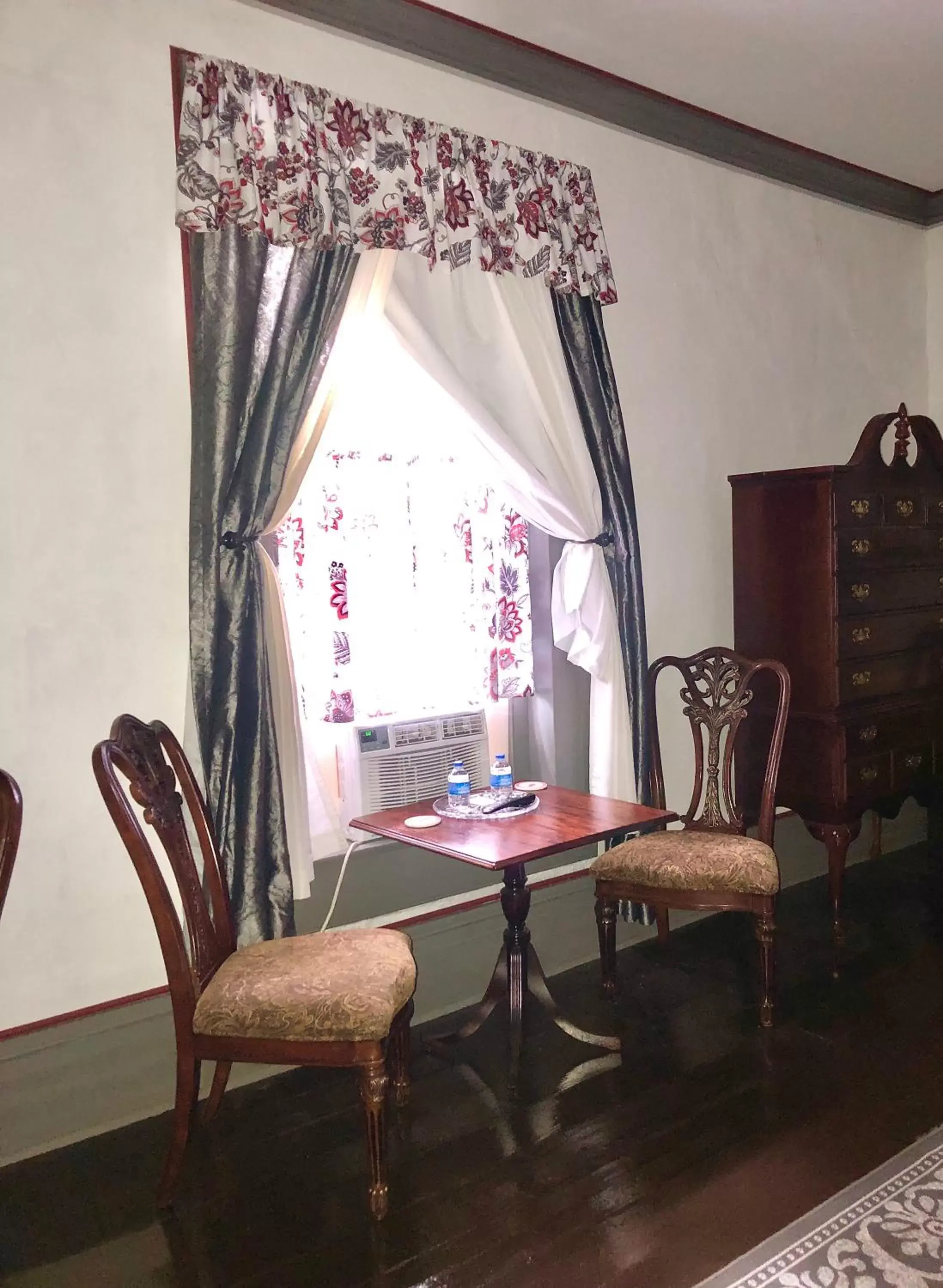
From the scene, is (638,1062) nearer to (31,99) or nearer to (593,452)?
(593,452)

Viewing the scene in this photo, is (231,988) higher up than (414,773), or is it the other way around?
(414,773)

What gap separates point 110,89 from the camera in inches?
96.7

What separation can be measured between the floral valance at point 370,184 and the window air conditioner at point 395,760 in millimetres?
1414

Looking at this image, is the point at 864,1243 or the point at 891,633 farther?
the point at 891,633

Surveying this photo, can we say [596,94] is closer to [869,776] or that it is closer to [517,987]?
[869,776]

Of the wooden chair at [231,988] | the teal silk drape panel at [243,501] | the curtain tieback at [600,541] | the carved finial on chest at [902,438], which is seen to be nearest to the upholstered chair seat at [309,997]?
the wooden chair at [231,988]

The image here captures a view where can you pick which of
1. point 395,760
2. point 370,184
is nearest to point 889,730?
point 395,760

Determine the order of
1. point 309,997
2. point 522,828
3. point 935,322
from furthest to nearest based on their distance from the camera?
1. point 935,322
2. point 522,828
3. point 309,997

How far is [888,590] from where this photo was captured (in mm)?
3742

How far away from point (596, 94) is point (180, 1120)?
3270 millimetres

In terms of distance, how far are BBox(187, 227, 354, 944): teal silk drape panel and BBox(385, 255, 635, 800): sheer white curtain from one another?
1.30 feet

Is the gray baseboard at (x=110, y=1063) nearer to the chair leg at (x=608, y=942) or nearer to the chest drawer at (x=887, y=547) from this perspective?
the chair leg at (x=608, y=942)

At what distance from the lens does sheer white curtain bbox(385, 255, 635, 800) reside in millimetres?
3006

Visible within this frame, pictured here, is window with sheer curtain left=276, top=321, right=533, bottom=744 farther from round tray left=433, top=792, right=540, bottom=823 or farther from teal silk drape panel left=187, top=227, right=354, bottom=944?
round tray left=433, top=792, right=540, bottom=823
